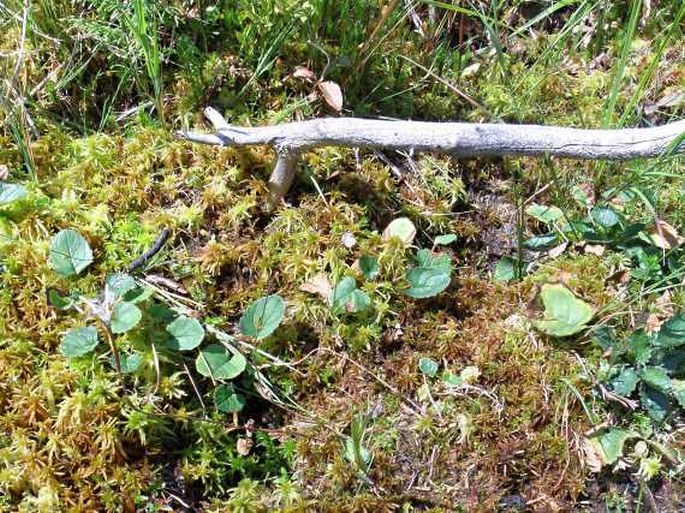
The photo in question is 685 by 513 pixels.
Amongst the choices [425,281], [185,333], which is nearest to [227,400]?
[185,333]

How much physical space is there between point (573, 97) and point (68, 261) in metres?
2.19

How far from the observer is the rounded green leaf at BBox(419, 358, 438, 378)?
240 cm

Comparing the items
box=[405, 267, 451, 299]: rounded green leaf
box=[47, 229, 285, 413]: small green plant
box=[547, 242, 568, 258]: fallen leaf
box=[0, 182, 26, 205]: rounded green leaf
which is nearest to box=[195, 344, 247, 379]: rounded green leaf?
box=[47, 229, 285, 413]: small green plant

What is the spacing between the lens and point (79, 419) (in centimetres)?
213

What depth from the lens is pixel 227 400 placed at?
2215 mm

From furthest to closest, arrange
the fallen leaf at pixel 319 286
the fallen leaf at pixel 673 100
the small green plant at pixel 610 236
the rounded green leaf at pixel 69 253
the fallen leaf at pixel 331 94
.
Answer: the fallen leaf at pixel 673 100, the fallen leaf at pixel 331 94, the small green plant at pixel 610 236, the fallen leaf at pixel 319 286, the rounded green leaf at pixel 69 253

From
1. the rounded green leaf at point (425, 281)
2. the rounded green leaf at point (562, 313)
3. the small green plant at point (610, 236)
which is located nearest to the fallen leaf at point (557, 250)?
the small green plant at point (610, 236)

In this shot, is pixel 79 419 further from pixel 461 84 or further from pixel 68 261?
pixel 461 84

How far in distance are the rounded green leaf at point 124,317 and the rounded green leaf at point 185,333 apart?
121mm

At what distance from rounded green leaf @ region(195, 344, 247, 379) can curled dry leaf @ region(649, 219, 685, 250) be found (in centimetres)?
154

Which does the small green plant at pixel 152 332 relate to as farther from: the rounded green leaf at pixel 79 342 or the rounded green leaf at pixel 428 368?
the rounded green leaf at pixel 428 368

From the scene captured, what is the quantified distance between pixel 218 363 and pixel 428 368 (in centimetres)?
69

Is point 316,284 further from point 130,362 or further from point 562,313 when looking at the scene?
point 562,313

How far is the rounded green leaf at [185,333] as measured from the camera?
7.25 feet
